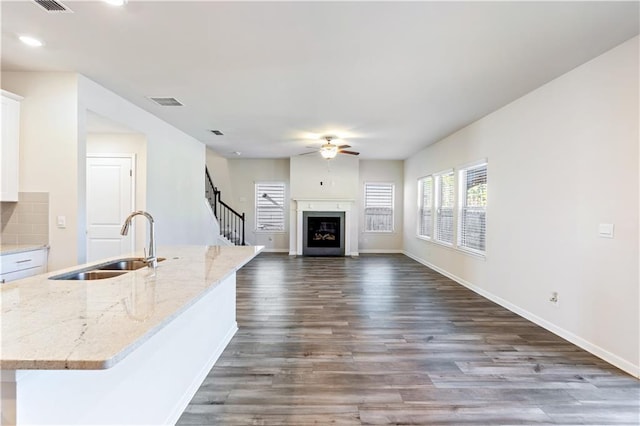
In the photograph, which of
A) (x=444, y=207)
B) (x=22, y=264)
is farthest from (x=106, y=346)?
(x=444, y=207)

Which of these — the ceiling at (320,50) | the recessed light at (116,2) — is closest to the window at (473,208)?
the ceiling at (320,50)

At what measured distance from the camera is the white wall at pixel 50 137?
3.51 meters

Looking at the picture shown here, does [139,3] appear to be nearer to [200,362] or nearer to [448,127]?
[200,362]

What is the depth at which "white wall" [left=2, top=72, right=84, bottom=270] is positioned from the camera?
11.5 feet

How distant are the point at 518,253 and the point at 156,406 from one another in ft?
14.2

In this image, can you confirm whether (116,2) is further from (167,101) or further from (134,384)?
(134,384)

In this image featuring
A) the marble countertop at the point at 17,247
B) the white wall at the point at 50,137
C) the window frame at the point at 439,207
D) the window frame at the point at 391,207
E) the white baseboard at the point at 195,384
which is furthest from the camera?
the window frame at the point at 391,207

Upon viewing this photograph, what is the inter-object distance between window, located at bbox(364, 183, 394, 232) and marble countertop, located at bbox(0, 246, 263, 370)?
7.90m


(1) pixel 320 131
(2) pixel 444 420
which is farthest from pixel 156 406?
(1) pixel 320 131

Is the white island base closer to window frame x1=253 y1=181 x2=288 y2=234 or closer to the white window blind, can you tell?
the white window blind

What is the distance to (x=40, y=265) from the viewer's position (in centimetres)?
350

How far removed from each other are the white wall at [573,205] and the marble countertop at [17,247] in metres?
5.60

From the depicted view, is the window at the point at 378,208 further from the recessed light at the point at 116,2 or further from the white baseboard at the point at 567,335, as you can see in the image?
the recessed light at the point at 116,2

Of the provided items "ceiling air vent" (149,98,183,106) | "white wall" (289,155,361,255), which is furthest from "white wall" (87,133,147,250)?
"white wall" (289,155,361,255)
